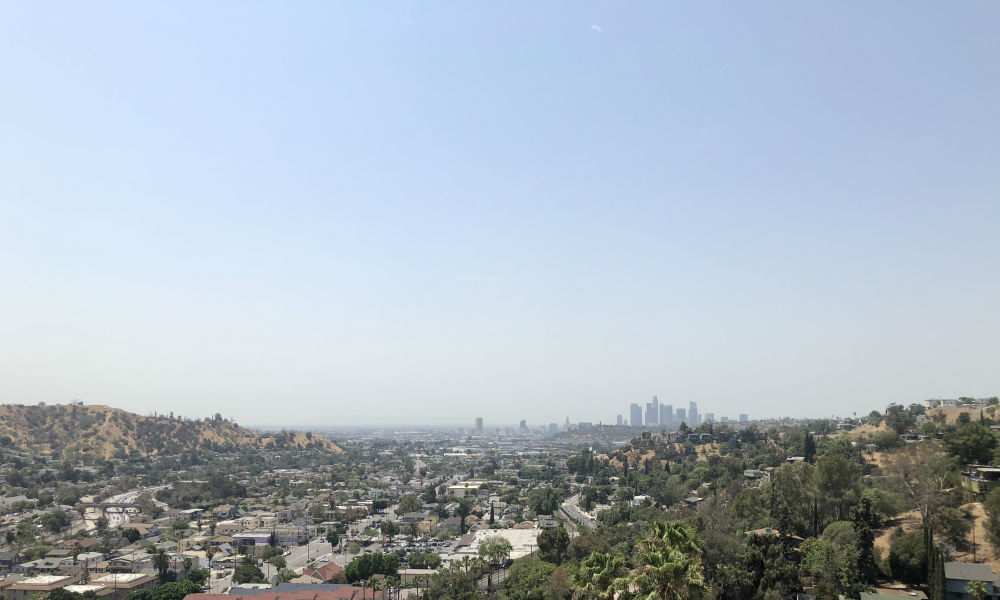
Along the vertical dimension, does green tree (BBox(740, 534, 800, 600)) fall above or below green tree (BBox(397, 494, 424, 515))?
above

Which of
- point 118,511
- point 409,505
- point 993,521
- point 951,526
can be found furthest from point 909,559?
point 118,511

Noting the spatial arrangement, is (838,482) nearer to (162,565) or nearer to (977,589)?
(977,589)

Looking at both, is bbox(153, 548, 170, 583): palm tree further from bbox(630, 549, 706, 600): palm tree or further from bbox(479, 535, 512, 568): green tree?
bbox(630, 549, 706, 600): palm tree

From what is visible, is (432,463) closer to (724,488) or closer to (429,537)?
(429,537)

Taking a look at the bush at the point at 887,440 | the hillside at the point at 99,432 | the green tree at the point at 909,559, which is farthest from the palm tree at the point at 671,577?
the hillside at the point at 99,432

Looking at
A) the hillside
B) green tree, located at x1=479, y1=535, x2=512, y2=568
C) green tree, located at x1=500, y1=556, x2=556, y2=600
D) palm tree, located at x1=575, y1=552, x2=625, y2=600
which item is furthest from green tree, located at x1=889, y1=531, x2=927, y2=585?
the hillside

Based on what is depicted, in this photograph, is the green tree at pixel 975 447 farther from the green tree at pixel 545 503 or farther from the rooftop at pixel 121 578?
the rooftop at pixel 121 578
